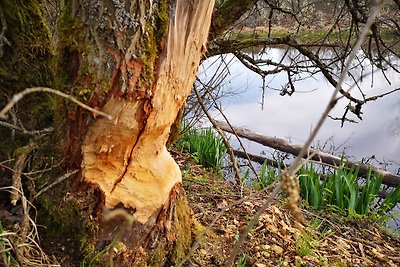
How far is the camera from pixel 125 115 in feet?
5.04

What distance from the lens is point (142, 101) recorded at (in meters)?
1.54

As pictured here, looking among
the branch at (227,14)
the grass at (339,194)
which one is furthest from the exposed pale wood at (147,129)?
the grass at (339,194)

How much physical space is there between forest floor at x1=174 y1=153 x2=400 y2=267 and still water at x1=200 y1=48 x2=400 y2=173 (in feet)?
10.9

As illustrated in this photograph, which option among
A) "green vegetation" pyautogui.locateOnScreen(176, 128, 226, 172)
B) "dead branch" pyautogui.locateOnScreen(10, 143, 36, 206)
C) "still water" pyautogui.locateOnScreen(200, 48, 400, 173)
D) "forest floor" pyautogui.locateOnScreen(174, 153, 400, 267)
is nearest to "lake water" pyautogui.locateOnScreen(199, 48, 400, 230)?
"still water" pyautogui.locateOnScreen(200, 48, 400, 173)

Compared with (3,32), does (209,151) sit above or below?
below

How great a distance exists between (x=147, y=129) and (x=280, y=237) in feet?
3.56

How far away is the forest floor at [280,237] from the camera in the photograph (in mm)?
2104

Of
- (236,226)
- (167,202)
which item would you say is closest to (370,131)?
(236,226)

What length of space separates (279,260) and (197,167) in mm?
2117

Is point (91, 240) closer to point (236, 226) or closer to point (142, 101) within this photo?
point (142, 101)

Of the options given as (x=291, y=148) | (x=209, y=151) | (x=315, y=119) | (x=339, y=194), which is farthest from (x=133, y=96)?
(x=315, y=119)

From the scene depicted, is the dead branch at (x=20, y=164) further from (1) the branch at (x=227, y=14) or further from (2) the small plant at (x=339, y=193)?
(2) the small plant at (x=339, y=193)

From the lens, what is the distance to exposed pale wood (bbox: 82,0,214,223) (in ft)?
5.05

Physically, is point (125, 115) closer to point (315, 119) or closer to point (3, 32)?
point (3, 32)
